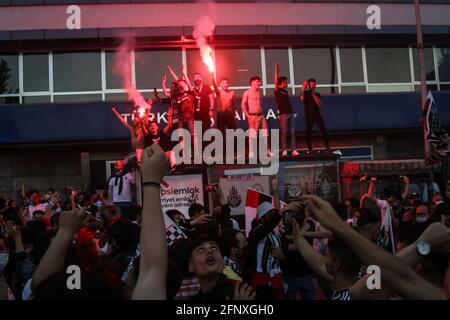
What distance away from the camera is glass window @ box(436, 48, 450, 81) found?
813 inches

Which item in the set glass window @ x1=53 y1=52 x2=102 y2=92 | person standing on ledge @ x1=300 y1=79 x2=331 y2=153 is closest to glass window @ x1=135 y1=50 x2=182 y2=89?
glass window @ x1=53 y1=52 x2=102 y2=92

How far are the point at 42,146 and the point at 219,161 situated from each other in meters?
8.78

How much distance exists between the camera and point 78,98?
18.3 metres

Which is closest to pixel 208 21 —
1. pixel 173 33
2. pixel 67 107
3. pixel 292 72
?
pixel 173 33

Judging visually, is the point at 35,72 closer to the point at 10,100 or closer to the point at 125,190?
the point at 10,100

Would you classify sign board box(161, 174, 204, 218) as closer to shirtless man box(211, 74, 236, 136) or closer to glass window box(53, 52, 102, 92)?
shirtless man box(211, 74, 236, 136)

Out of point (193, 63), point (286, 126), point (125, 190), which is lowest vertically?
point (125, 190)

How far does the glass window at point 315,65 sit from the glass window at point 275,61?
319 mm

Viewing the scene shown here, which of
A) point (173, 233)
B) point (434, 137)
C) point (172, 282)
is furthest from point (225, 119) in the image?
point (172, 282)

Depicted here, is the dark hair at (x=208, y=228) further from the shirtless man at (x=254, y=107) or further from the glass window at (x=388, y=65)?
the glass window at (x=388, y=65)

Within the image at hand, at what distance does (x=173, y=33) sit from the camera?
59.9ft

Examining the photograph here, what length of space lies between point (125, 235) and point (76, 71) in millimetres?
14969

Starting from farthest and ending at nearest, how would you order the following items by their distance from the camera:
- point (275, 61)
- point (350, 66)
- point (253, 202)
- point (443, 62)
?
1. point (443, 62)
2. point (350, 66)
3. point (275, 61)
4. point (253, 202)

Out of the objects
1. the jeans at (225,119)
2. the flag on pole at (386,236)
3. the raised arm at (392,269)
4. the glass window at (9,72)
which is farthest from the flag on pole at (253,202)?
the glass window at (9,72)
